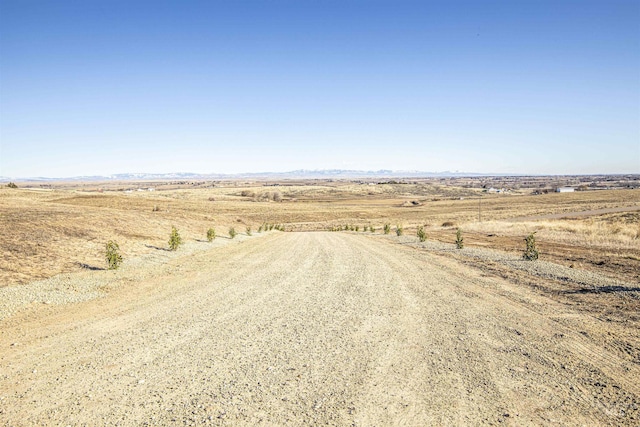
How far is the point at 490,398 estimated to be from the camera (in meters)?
6.29

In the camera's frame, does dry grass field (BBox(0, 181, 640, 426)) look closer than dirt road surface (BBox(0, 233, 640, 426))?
No

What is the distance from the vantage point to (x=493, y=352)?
320 inches

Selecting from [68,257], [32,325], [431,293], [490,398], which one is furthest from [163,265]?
[490,398]

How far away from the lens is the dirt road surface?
5.96m

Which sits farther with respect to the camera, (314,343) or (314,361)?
(314,343)

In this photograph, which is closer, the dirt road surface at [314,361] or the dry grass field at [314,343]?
the dirt road surface at [314,361]

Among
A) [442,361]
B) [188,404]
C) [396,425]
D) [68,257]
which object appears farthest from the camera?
[68,257]

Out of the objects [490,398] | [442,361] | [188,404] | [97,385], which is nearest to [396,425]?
[490,398]

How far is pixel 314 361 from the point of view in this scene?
7738 millimetres

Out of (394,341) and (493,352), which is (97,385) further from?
(493,352)

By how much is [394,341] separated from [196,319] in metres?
5.15

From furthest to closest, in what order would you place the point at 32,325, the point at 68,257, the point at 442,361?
the point at 68,257 < the point at 32,325 < the point at 442,361

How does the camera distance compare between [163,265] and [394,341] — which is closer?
[394,341]

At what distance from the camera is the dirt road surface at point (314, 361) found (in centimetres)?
596
